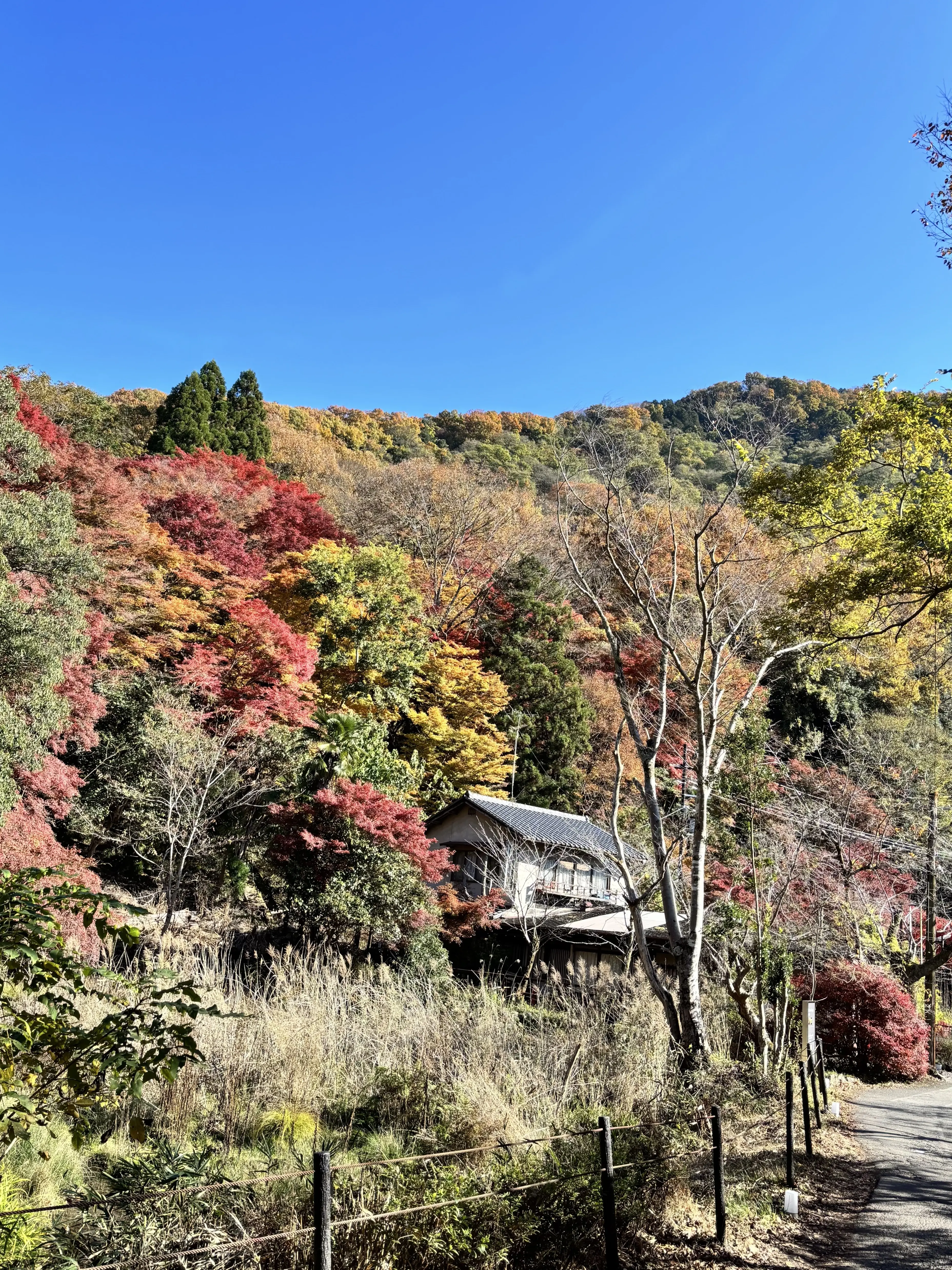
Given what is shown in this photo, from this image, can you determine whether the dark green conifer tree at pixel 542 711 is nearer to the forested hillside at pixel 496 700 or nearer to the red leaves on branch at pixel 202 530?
the forested hillside at pixel 496 700

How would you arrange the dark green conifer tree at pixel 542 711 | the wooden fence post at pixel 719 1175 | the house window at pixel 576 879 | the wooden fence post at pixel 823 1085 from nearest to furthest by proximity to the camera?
the wooden fence post at pixel 719 1175, the wooden fence post at pixel 823 1085, the house window at pixel 576 879, the dark green conifer tree at pixel 542 711

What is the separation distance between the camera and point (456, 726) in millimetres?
21266

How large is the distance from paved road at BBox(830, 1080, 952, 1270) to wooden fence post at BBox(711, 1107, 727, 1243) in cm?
82

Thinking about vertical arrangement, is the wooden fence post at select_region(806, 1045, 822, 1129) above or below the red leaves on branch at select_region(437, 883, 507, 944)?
below

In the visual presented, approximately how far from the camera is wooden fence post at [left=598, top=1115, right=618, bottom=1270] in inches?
173

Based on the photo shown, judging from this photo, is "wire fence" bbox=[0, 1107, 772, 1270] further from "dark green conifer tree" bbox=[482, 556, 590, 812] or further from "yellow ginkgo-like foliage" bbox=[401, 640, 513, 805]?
"dark green conifer tree" bbox=[482, 556, 590, 812]

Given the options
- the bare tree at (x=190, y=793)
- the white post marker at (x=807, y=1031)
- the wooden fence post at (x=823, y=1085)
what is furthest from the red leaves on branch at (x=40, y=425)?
the wooden fence post at (x=823, y=1085)

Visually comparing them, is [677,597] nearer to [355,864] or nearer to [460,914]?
[355,864]

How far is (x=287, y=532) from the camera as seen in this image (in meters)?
22.2

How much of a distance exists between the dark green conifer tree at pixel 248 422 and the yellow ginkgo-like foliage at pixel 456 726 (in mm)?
13191

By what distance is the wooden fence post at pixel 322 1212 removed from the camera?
294cm

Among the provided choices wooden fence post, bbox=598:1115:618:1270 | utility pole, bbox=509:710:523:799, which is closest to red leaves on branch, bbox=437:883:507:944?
utility pole, bbox=509:710:523:799

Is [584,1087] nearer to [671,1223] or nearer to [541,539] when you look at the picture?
[671,1223]

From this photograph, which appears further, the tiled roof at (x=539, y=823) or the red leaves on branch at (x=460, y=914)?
the tiled roof at (x=539, y=823)
